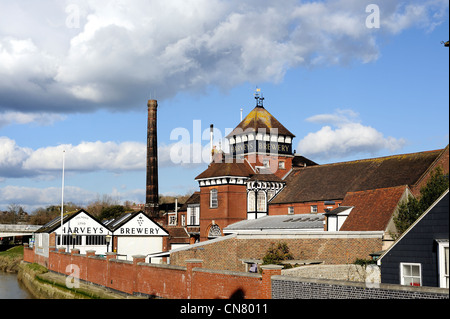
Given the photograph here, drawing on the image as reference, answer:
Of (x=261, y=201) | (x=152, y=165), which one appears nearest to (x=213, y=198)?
(x=261, y=201)

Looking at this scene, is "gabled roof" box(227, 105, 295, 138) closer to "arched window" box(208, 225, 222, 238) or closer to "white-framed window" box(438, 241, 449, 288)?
"arched window" box(208, 225, 222, 238)

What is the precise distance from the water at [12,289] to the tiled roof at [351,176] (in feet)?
77.4

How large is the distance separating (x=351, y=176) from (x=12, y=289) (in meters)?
30.6

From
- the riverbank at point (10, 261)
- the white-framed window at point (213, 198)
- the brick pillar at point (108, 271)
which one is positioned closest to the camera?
the brick pillar at point (108, 271)

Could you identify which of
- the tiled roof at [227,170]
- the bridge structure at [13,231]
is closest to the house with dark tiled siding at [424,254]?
the tiled roof at [227,170]

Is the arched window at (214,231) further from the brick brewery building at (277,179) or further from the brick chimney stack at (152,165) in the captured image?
the brick chimney stack at (152,165)

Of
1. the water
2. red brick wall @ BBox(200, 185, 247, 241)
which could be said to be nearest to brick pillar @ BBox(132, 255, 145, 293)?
the water

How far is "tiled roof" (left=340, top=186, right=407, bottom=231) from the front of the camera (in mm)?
30250

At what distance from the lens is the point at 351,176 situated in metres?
46.3

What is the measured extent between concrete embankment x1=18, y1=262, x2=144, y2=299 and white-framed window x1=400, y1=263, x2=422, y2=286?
1474 centimetres

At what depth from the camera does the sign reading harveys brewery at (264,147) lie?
57406 mm

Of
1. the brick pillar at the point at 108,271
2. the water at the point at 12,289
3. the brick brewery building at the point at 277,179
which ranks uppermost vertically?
the brick brewery building at the point at 277,179

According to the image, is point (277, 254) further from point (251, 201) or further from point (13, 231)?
point (13, 231)
